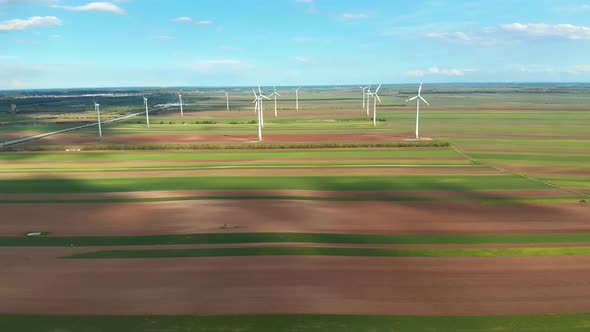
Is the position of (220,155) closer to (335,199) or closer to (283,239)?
(335,199)

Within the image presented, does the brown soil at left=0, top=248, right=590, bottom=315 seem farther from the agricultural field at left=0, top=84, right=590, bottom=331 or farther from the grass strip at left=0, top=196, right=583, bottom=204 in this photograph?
the grass strip at left=0, top=196, right=583, bottom=204

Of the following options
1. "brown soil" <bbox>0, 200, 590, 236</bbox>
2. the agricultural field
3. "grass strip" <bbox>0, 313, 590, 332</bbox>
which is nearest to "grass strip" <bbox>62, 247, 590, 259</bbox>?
the agricultural field

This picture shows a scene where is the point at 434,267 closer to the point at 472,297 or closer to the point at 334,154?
the point at 472,297

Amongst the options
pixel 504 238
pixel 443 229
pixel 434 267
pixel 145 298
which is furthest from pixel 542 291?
pixel 145 298

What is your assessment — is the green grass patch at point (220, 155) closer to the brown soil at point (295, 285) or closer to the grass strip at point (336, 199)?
the grass strip at point (336, 199)

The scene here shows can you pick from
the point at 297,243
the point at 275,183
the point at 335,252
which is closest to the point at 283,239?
the point at 297,243

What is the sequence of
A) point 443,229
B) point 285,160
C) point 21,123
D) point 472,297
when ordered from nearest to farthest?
point 472,297 → point 443,229 → point 285,160 → point 21,123
